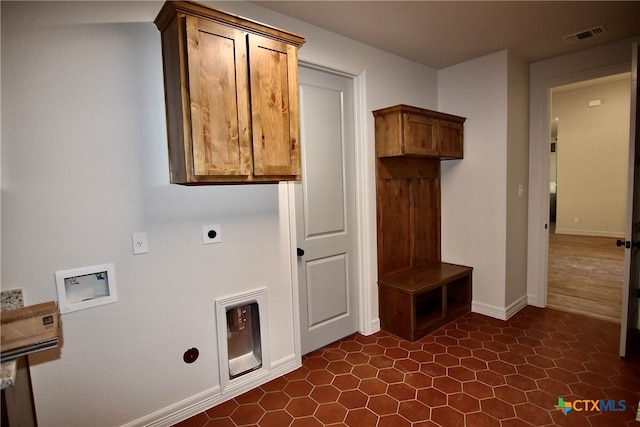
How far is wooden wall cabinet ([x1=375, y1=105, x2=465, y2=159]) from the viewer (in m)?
2.88

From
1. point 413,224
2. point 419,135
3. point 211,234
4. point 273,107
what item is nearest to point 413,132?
point 419,135

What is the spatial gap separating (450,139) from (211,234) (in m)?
2.49

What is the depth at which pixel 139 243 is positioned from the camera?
6.00 ft

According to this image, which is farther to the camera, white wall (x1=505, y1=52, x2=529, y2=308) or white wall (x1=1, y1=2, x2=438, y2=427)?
white wall (x1=505, y1=52, x2=529, y2=308)

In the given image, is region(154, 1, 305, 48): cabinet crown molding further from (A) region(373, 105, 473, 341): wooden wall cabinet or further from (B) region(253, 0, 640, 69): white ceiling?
(A) region(373, 105, 473, 341): wooden wall cabinet

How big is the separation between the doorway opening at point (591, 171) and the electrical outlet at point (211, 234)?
5185 mm

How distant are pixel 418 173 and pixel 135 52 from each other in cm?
267

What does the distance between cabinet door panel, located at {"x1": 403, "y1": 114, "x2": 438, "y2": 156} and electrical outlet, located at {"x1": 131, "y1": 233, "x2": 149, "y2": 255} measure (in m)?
2.13

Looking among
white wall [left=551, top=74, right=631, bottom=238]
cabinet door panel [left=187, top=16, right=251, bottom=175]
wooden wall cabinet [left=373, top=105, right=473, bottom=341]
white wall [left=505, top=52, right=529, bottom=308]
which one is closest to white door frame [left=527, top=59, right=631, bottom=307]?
white wall [left=505, top=52, right=529, bottom=308]

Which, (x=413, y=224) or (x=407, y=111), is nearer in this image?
(x=407, y=111)

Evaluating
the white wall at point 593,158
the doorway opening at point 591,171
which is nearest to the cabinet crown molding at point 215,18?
the doorway opening at point 591,171

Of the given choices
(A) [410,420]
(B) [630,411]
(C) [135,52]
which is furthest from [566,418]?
(C) [135,52]

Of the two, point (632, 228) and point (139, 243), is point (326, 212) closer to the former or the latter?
point (139, 243)

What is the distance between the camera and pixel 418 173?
3471 mm
